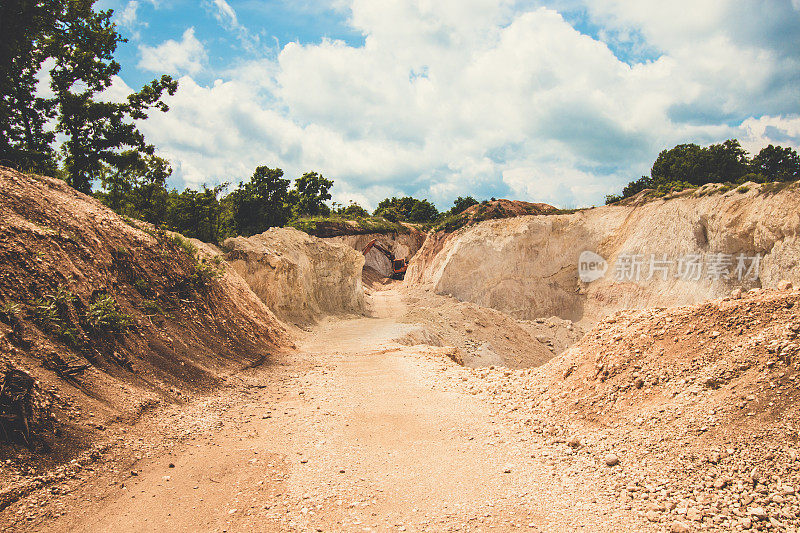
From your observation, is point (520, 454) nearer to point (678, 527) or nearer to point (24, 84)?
point (678, 527)

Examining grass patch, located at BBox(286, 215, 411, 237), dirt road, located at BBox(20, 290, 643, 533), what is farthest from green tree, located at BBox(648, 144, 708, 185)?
dirt road, located at BBox(20, 290, 643, 533)

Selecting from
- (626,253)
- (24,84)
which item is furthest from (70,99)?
(626,253)

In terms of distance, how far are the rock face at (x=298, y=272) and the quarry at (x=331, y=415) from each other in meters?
4.81

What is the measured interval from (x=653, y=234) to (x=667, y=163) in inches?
938

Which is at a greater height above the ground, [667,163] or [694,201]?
[667,163]

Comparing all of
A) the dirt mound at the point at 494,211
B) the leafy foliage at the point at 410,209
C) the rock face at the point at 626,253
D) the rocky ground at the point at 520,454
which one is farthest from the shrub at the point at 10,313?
the leafy foliage at the point at 410,209

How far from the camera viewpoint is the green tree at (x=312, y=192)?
51.9 metres

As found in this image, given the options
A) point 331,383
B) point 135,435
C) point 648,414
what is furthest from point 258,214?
point 648,414

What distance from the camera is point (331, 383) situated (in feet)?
31.5

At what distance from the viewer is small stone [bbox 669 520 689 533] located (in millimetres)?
3650

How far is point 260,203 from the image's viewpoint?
30969mm

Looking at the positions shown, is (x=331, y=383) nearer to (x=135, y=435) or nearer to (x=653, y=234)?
(x=135, y=435)

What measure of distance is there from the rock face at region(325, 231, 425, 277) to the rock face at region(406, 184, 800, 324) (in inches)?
471

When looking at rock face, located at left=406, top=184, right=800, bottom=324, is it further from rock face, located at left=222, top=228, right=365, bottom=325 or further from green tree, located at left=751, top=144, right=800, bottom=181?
green tree, located at left=751, top=144, right=800, bottom=181
